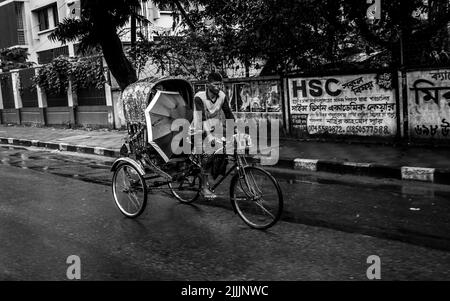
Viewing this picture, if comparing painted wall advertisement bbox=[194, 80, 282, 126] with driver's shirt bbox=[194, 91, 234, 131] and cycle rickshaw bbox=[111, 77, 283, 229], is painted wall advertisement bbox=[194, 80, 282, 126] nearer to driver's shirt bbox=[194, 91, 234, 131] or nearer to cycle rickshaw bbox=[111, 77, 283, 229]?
cycle rickshaw bbox=[111, 77, 283, 229]

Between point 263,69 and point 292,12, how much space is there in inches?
88.6

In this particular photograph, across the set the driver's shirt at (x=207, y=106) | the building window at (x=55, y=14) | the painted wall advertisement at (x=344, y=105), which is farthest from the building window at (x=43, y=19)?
the driver's shirt at (x=207, y=106)

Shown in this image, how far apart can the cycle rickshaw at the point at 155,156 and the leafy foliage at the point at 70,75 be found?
1158 centimetres

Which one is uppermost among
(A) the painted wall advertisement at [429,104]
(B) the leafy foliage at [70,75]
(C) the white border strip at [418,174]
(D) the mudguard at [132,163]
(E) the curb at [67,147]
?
(B) the leafy foliage at [70,75]

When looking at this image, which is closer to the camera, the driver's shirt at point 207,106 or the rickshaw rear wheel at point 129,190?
the driver's shirt at point 207,106

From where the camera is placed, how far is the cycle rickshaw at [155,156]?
6346mm

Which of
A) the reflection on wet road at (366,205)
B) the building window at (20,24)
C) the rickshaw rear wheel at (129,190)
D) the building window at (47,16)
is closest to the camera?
the reflection on wet road at (366,205)

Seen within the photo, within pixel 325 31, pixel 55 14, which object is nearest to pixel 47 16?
pixel 55 14

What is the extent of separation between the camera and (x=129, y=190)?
663 cm

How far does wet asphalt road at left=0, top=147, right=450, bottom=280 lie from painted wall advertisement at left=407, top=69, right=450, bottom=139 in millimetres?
2547

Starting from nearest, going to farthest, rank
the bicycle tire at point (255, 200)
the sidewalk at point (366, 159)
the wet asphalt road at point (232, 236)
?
the wet asphalt road at point (232, 236) → the bicycle tire at point (255, 200) → the sidewalk at point (366, 159)

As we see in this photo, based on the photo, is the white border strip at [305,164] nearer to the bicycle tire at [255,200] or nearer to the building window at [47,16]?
the bicycle tire at [255,200]

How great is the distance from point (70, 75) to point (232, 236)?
1578 centimetres
